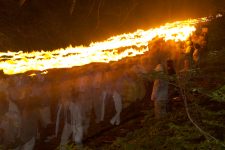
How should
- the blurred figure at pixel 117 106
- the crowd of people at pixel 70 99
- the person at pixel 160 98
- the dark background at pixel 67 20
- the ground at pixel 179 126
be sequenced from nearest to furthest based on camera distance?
1. the ground at pixel 179 126
2. the crowd of people at pixel 70 99
3. the person at pixel 160 98
4. the blurred figure at pixel 117 106
5. the dark background at pixel 67 20

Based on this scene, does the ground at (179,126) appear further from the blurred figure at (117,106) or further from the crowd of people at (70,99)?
the crowd of people at (70,99)

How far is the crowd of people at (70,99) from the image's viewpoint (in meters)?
7.13

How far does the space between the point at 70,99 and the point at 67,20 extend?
385 inches

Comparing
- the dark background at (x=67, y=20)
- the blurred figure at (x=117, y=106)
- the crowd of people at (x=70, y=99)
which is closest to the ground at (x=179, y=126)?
the blurred figure at (x=117, y=106)

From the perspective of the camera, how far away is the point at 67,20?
57.1 ft

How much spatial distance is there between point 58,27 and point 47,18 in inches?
26.7

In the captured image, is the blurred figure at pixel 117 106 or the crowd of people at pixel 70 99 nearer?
the crowd of people at pixel 70 99

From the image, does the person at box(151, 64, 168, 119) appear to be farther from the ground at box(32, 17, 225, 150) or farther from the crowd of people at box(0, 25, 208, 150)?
the ground at box(32, 17, 225, 150)

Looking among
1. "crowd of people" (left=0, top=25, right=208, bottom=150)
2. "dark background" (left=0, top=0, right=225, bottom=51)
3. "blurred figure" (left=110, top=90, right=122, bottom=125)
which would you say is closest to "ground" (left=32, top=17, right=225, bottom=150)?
"blurred figure" (left=110, top=90, right=122, bottom=125)

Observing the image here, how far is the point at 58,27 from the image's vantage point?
16.8 m

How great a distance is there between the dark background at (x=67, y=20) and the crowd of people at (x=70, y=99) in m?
6.15

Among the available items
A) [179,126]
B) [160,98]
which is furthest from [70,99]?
[179,126]

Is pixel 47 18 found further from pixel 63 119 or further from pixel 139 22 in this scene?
pixel 63 119

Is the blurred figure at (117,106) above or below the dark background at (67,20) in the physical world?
below
